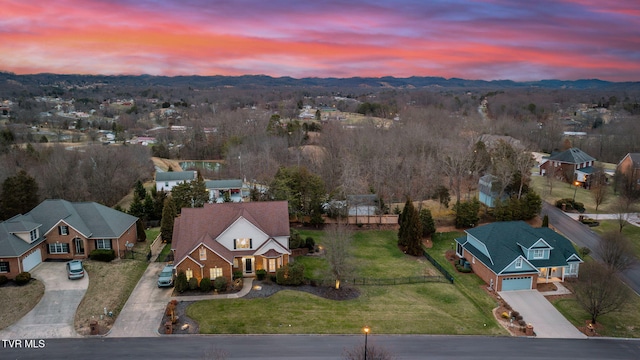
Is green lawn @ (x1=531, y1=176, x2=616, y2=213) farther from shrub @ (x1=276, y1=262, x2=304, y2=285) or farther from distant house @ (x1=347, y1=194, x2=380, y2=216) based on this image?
shrub @ (x1=276, y1=262, x2=304, y2=285)

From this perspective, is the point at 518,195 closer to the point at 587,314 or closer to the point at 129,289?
the point at 587,314

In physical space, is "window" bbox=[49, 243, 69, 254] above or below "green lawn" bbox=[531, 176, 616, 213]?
above

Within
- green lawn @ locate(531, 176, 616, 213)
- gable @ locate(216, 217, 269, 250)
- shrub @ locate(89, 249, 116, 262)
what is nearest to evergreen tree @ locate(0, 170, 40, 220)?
shrub @ locate(89, 249, 116, 262)

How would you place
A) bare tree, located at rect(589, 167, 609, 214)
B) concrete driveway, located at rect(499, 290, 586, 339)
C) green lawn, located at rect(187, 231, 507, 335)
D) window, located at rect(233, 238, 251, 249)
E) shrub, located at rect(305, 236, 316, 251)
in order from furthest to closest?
bare tree, located at rect(589, 167, 609, 214)
shrub, located at rect(305, 236, 316, 251)
window, located at rect(233, 238, 251, 249)
concrete driveway, located at rect(499, 290, 586, 339)
green lawn, located at rect(187, 231, 507, 335)

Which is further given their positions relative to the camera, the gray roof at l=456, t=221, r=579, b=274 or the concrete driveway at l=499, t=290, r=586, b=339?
the gray roof at l=456, t=221, r=579, b=274

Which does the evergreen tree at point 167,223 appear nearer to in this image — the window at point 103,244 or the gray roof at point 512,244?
the window at point 103,244

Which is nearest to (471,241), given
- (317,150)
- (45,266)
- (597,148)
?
(45,266)
